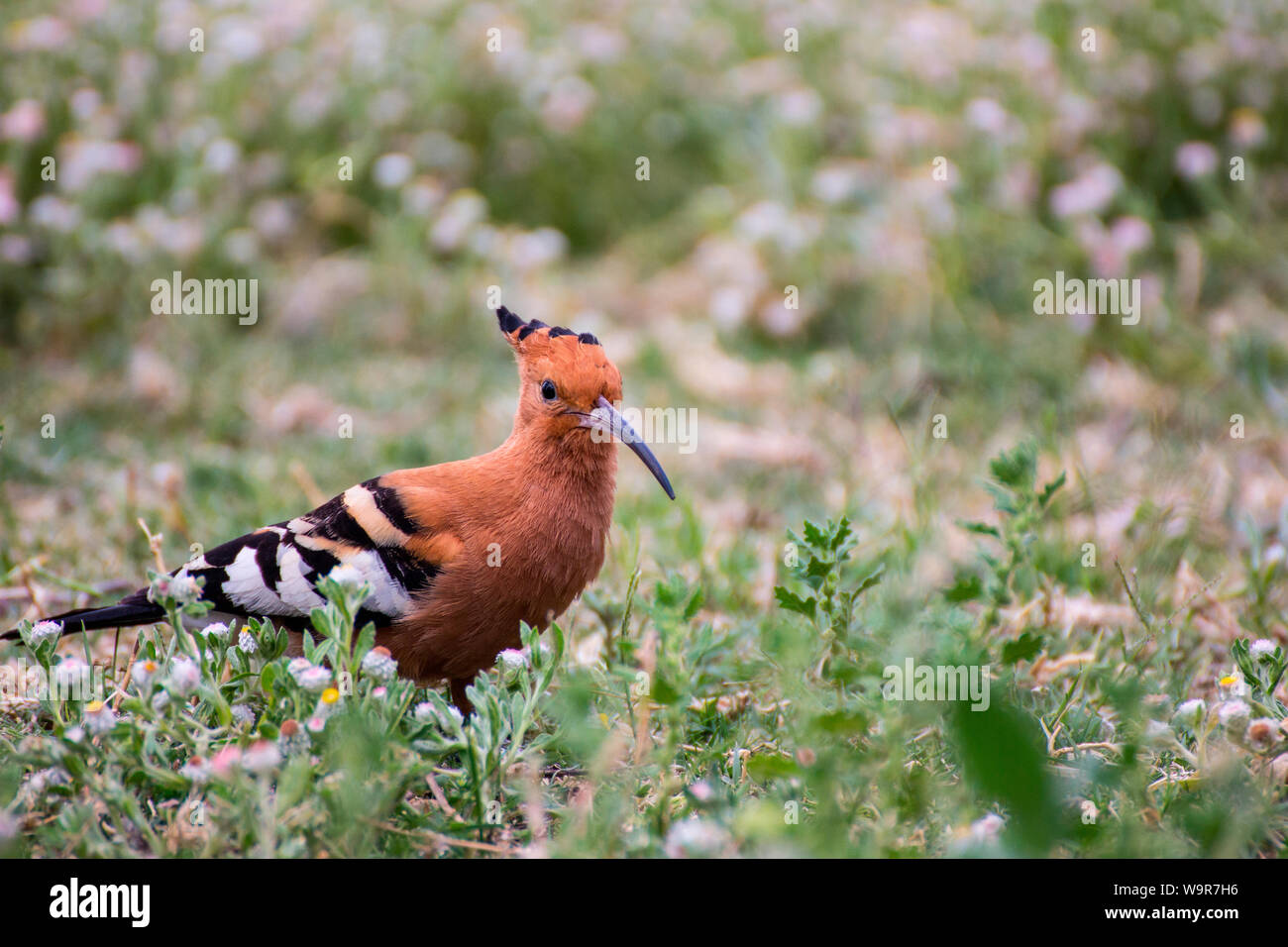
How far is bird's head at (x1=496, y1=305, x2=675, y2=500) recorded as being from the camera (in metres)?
2.60

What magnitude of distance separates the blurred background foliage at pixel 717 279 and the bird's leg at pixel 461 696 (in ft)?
1.14

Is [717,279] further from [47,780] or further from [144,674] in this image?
[47,780]

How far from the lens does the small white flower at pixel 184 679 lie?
2.05 m

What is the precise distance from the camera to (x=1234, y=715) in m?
2.15

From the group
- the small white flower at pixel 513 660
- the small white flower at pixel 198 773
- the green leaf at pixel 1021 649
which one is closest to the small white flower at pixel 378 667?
the small white flower at pixel 513 660

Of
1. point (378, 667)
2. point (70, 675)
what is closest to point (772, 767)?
point (378, 667)

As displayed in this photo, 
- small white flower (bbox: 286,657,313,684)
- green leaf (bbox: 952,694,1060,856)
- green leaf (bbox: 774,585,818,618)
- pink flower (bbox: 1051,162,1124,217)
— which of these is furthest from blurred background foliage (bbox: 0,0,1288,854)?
small white flower (bbox: 286,657,313,684)

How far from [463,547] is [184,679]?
0.62 m

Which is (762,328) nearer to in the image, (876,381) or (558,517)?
(876,381)

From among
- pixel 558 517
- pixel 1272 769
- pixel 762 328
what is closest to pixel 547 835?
pixel 558 517
